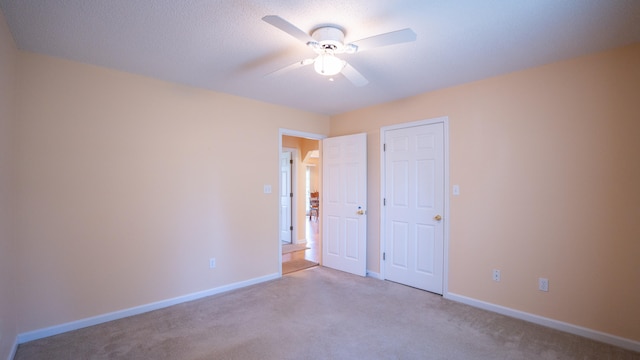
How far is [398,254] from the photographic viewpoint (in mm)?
3756

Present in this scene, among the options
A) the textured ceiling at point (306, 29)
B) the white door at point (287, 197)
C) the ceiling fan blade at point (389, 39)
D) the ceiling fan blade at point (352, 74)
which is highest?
the textured ceiling at point (306, 29)

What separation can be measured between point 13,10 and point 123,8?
2.29ft

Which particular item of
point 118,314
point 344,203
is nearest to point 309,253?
point 344,203

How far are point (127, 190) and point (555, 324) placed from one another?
4.21 m

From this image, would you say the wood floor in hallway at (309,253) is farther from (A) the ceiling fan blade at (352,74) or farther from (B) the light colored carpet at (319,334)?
(A) the ceiling fan blade at (352,74)

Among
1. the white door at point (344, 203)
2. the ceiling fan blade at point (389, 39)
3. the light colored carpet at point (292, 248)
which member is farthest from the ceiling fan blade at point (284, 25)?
the light colored carpet at point (292, 248)

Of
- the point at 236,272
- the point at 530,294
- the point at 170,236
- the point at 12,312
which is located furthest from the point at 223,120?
the point at 530,294

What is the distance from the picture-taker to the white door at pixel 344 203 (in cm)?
408

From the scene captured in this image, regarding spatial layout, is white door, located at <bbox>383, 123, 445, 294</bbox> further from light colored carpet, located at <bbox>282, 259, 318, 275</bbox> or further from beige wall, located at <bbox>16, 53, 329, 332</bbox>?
beige wall, located at <bbox>16, 53, 329, 332</bbox>

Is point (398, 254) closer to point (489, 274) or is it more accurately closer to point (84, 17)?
point (489, 274)

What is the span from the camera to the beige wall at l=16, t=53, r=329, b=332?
7.95ft

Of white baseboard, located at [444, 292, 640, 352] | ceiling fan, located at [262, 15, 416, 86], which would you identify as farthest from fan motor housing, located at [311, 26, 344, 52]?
white baseboard, located at [444, 292, 640, 352]

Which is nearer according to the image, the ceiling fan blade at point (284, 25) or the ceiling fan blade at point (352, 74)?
the ceiling fan blade at point (284, 25)

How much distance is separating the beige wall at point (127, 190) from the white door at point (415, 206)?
5.62ft
